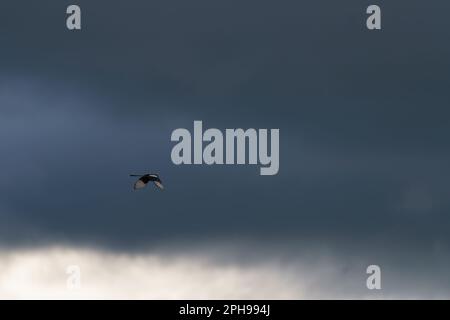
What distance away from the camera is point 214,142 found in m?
158
